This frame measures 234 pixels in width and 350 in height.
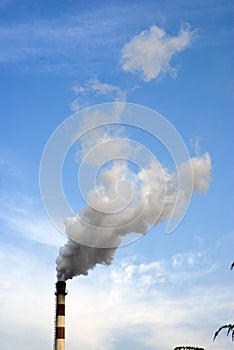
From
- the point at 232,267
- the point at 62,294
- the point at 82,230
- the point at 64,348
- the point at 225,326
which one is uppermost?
the point at 82,230

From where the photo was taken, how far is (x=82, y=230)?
186 feet

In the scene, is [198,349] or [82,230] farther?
[82,230]

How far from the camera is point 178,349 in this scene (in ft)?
65.0

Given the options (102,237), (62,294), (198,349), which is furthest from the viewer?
(62,294)

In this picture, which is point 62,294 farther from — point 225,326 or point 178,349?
point 225,326

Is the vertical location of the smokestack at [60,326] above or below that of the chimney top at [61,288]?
below

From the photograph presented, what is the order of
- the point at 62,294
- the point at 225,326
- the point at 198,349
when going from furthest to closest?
the point at 62,294, the point at 198,349, the point at 225,326

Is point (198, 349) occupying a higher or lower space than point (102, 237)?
lower

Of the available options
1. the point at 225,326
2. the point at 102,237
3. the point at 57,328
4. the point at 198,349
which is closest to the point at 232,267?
the point at 225,326

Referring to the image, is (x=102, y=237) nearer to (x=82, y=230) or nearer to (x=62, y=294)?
(x=82, y=230)

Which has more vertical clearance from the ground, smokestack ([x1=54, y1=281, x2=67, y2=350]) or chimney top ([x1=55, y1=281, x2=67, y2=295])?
chimney top ([x1=55, y1=281, x2=67, y2=295])

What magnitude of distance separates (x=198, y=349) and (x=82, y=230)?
38.0m

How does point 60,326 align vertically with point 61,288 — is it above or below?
below

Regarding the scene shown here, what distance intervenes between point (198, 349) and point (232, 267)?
5.29 metres
